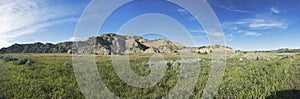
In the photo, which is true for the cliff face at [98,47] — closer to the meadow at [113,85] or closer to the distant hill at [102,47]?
the distant hill at [102,47]

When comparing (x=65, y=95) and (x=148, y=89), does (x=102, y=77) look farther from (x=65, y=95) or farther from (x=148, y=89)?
(x=65, y=95)

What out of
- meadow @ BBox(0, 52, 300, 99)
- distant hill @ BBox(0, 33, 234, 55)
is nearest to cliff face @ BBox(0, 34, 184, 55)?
distant hill @ BBox(0, 33, 234, 55)

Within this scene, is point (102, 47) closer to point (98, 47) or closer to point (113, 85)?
point (98, 47)

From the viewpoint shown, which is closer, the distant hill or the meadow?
the meadow

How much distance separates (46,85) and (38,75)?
144cm

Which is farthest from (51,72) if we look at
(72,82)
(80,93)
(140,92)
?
(140,92)

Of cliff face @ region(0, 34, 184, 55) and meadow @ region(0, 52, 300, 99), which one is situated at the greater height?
cliff face @ region(0, 34, 184, 55)

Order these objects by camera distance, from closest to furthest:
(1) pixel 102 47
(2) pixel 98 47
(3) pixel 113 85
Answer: (3) pixel 113 85, (2) pixel 98 47, (1) pixel 102 47

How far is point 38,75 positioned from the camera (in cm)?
973

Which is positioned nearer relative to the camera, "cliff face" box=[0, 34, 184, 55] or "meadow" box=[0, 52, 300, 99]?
"meadow" box=[0, 52, 300, 99]

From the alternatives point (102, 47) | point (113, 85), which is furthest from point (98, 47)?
point (113, 85)

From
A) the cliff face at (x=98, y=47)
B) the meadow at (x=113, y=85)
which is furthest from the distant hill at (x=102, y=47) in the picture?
the meadow at (x=113, y=85)

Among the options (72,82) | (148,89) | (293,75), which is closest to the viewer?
(72,82)

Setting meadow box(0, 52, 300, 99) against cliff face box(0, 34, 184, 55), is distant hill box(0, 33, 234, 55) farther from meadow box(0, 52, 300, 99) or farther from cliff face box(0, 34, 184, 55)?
meadow box(0, 52, 300, 99)
